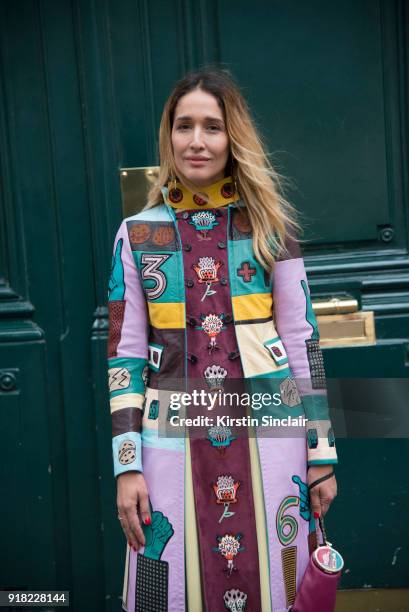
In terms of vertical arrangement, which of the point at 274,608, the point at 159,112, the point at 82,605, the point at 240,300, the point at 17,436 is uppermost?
the point at 159,112

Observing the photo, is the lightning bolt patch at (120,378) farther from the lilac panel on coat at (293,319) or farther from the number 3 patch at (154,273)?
the lilac panel on coat at (293,319)

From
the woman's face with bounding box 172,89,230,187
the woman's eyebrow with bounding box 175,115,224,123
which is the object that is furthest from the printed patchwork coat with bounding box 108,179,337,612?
the woman's eyebrow with bounding box 175,115,224,123

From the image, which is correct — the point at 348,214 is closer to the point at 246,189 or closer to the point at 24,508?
the point at 246,189

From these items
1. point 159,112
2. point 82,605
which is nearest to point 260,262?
point 159,112

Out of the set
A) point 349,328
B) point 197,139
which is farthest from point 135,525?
point 349,328

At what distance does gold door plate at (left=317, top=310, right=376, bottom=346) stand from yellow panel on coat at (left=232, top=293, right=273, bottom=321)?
86cm

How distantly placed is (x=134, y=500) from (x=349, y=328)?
125 cm

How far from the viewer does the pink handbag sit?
2031 mm

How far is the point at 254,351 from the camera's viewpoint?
2.13 meters

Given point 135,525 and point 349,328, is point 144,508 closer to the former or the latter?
point 135,525

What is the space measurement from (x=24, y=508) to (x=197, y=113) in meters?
1.67

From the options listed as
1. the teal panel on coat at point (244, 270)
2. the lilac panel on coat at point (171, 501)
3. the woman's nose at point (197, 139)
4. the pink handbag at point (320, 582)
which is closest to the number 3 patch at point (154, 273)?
the teal panel on coat at point (244, 270)

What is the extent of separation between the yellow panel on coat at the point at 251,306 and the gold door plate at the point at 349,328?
0.86m

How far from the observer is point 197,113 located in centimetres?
218
